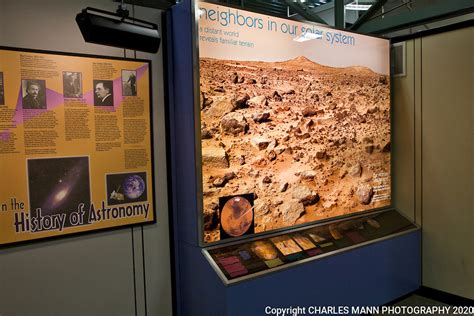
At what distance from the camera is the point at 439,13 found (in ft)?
11.8

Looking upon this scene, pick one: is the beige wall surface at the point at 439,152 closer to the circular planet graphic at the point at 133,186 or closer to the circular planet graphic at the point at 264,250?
the circular planet graphic at the point at 264,250

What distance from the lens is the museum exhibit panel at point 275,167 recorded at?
266cm

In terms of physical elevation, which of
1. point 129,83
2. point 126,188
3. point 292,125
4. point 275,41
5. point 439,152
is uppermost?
point 275,41

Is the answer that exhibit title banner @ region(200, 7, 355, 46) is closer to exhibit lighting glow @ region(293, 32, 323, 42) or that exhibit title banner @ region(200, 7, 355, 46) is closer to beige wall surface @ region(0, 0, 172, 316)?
exhibit lighting glow @ region(293, 32, 323, 42)

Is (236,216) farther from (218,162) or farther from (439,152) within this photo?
(439,152)

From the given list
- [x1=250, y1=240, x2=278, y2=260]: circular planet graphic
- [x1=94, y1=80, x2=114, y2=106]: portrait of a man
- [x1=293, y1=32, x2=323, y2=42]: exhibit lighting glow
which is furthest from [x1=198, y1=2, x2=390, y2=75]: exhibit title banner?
[x1=250, y1=240, x2=278, y2=260]: circular planet graphic

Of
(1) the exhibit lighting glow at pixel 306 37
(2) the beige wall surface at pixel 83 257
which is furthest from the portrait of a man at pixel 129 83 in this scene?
(1) the exhibit lighting glow at pixel 306 37

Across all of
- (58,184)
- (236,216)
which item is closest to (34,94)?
(58,184)

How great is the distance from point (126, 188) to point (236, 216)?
822 millimetres

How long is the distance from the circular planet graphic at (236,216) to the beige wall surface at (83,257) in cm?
49

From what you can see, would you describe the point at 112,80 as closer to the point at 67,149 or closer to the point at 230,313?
the point at 67,149

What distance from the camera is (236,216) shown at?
2.81 m

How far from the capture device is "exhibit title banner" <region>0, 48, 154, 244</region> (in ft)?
7.58

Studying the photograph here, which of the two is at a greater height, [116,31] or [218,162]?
[116,31]
